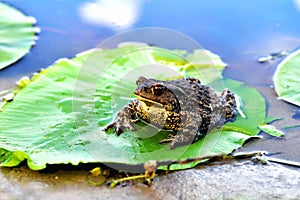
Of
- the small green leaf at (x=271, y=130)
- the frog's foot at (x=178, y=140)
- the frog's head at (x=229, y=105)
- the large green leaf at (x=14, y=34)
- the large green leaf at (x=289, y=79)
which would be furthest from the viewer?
the large green leaf at (x=14, y=34)

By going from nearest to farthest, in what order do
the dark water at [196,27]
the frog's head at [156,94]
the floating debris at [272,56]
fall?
the frog's head at [156,94] → the dark water at [196,27] → the floating debris at [272,56]

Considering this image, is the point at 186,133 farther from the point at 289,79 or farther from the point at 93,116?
the point at 289,79

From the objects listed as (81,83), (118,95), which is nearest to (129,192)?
(118,95)

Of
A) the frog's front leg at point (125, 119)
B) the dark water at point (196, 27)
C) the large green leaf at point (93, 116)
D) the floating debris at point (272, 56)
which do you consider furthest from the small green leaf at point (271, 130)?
the floating debris at point (272, 56)

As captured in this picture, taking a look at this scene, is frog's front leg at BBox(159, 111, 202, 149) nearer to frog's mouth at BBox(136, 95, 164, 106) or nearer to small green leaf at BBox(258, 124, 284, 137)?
frog's mouth at BBox(136, 95, 164, 106)

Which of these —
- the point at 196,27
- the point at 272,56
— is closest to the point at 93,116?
the point at 272,56

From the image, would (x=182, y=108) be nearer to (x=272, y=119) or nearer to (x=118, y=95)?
(x=118, y=95)

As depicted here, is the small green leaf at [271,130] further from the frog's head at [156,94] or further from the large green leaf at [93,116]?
the frog's head at [156,94]
